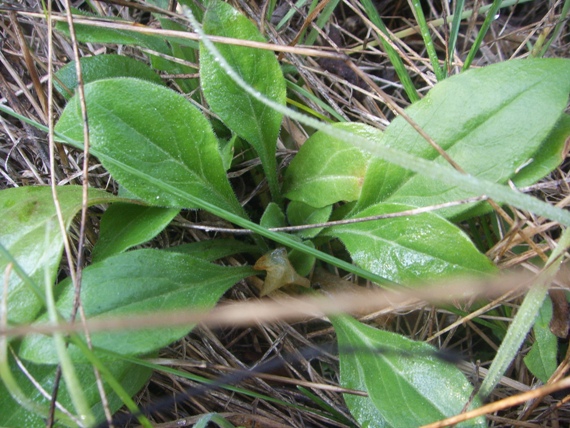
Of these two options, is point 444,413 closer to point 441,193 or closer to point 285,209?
point 441,193

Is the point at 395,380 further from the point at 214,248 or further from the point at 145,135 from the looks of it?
the point at 145,135

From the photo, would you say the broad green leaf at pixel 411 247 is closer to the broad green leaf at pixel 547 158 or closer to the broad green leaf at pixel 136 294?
the broad green leaf at pixel 547 158

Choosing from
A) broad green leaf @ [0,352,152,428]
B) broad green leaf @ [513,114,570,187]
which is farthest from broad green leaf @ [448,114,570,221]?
broad green leaf @ [0,352,152,428]

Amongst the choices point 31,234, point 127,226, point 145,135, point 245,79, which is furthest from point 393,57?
point 31,234

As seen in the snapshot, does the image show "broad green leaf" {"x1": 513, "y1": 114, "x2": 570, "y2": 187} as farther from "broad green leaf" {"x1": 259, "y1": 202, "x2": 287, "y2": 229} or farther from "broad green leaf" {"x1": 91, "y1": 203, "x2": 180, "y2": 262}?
"broad green leaf" {"x1": 91, "y1": 203, "x2": 180, "y2": 262}

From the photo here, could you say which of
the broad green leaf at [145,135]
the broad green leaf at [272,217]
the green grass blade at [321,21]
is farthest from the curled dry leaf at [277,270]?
the green grass blade at [321,21]

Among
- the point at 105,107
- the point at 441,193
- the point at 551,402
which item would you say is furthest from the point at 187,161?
the point at 551,402
